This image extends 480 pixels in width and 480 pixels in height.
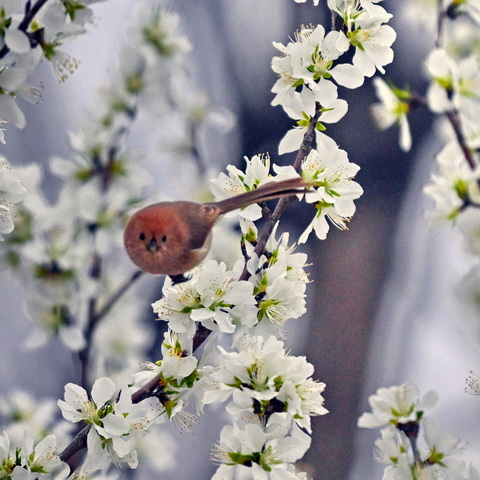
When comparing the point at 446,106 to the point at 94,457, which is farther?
the point at 446,106

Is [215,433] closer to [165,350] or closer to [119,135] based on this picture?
[119,135]

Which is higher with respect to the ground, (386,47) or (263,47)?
(386,47)

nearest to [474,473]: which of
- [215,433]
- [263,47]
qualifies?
[215,433]

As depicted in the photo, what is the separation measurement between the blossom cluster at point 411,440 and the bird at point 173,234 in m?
0.25

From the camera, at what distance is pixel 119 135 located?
1188 mm

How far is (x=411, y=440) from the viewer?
0.72 meters

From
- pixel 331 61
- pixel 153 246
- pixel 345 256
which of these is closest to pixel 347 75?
pixel 331 61

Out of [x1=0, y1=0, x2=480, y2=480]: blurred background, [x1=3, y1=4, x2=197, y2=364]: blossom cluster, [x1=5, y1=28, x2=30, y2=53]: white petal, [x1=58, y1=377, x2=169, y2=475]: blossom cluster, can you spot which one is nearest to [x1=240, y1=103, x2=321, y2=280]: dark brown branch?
[x1=58, y1=377, x2=169, y2=475]: blossom cluster

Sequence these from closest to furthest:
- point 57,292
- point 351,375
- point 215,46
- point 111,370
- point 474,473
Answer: point 474,473
point 57,292
point 111,370
point 351,375
point 215,46

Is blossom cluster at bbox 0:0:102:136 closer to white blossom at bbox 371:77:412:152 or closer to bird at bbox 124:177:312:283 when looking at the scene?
bird at bbox 124:177:312:283

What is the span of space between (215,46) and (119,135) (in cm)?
80

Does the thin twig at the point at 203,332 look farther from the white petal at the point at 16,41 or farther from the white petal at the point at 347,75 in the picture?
the white petal at the point at 16,41

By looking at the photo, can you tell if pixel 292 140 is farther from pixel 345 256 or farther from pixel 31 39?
pixel 345 256

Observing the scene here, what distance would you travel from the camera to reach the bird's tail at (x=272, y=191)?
24.5 inches
